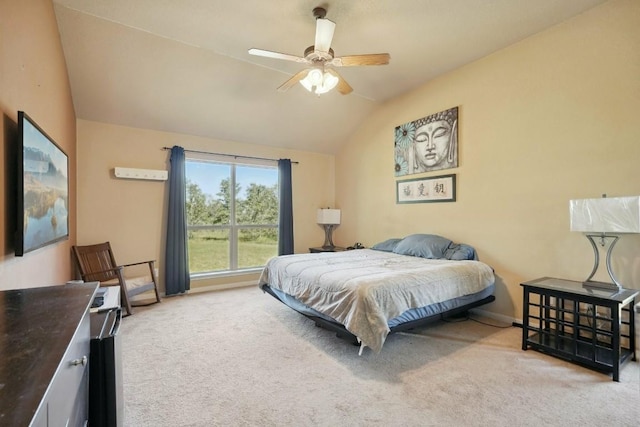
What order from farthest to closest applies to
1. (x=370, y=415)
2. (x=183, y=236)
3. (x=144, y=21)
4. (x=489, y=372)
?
(x=183, y=236) < (x=144, y=21) < (x=489, y=372) < (x=370, y=415)

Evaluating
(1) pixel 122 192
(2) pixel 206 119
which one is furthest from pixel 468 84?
(1) pixel 122 192

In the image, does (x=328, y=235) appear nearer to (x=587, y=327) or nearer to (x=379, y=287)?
(x=379, y=287)

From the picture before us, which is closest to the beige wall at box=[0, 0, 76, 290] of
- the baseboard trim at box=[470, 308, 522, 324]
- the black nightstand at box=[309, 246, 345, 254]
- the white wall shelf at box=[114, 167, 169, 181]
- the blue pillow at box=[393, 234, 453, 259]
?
the white wall shelf at box=[114, 167, 169, 181]

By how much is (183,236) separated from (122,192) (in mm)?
1006

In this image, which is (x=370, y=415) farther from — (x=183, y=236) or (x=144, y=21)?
(x=144, y=21)

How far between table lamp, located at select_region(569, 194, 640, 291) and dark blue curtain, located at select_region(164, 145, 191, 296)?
4.58 m

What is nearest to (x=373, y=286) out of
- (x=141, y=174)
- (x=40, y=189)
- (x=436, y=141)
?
(x=40, y=189)

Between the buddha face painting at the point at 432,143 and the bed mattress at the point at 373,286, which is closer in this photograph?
the bed mattress at the point at 373,286

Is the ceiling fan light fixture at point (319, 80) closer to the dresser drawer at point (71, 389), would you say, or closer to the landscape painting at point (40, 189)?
the landscape painting at point (40, 189)

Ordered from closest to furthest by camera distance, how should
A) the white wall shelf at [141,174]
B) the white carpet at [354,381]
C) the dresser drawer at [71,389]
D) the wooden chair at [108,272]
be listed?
the dresser drawer at [71,389] → the white carpet at [354,381] → the wooden chair at [108,272] → the white wall shelf at [141,174]

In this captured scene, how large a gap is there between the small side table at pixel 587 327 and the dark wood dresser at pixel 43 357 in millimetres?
3097

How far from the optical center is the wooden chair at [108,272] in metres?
3.46

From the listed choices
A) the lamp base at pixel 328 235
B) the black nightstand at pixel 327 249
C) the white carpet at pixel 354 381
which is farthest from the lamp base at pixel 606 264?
the lamp base at pixel 328 235

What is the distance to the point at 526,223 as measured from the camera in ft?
10.4
